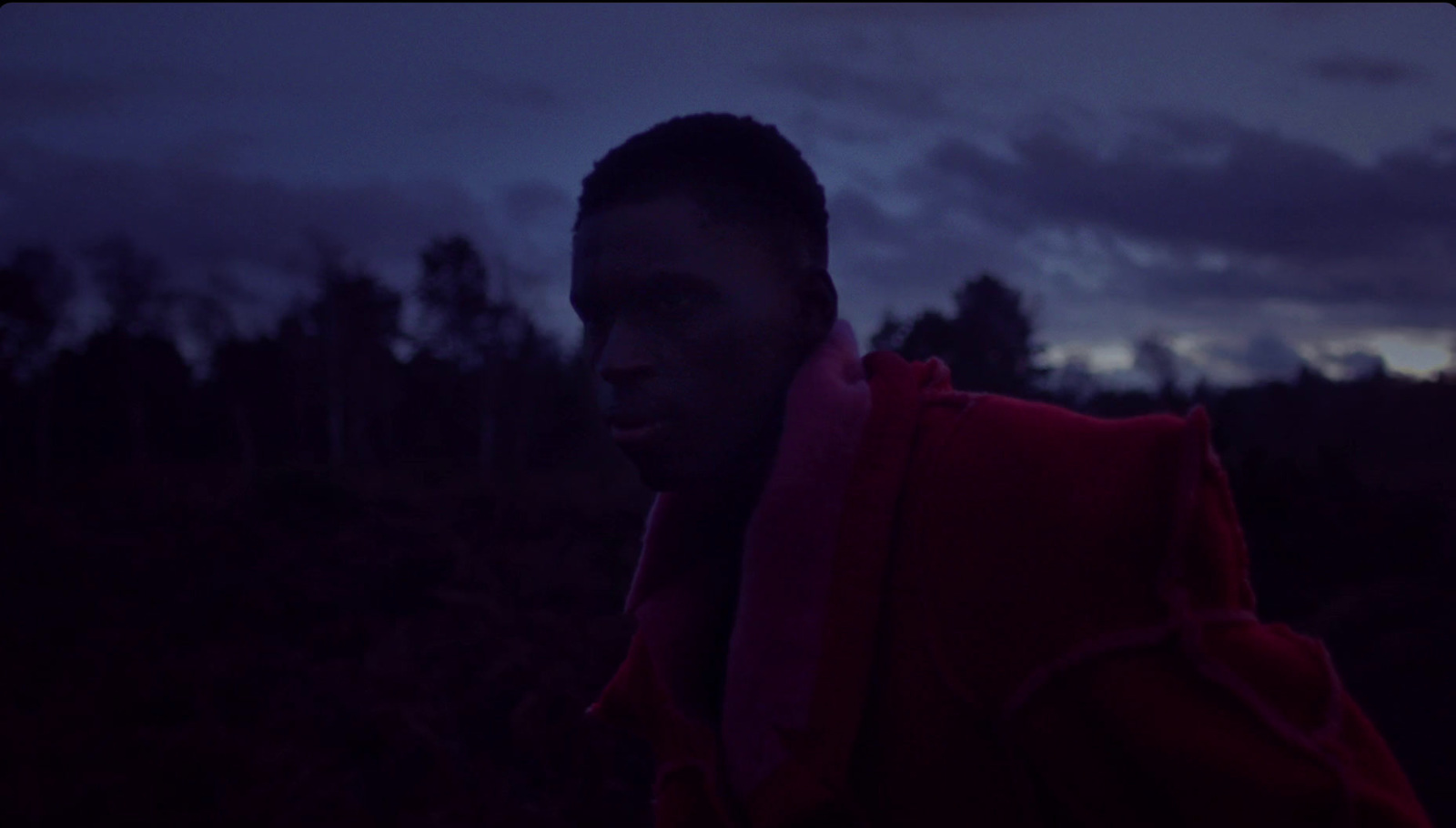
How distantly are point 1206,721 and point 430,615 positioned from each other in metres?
9.25

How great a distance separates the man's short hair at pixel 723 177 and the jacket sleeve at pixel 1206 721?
783mm

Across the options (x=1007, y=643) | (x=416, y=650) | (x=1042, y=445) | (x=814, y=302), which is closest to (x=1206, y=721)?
(x=1007, y=643)

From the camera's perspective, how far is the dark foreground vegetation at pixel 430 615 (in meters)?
5.79

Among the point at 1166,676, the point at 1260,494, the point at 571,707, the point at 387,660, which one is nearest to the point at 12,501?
the point at 387,660

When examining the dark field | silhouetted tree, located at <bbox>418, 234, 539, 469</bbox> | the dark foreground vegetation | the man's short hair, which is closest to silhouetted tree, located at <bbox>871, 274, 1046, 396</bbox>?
the dark foreground vegetation

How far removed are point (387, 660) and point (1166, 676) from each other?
8.19 m

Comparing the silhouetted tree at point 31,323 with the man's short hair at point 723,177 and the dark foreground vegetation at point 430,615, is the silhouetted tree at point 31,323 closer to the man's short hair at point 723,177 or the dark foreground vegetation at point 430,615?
the dark foreground vegetation at point 430,615

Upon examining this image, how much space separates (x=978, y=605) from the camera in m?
1.23

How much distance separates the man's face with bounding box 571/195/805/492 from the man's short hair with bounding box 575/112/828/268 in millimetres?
36

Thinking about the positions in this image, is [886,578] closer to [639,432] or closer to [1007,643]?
[1007,643]

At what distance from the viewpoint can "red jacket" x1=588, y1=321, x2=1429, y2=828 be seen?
108 cm

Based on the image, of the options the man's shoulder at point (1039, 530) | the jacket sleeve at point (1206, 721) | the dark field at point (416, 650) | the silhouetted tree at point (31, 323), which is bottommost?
the dark field at point (416, 650)

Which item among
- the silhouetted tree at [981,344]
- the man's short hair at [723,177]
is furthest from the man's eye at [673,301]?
the silhouetted tree at [981,344]

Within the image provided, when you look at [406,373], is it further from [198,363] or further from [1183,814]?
[1183,814]
